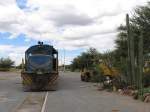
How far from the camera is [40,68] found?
35.9m

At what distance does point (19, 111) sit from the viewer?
18.4 meters

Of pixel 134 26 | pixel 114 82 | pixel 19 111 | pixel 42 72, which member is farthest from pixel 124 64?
pixel 19 111

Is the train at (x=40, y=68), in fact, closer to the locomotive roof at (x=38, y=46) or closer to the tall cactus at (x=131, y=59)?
the locomotive roof at (x=38, y=46)

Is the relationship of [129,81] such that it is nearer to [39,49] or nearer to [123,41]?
[39,49]

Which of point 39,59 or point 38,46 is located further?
point 38,46

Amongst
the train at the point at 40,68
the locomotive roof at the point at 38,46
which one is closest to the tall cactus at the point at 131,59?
the train at the point at 40,68

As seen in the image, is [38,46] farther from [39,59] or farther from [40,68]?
[40,68]

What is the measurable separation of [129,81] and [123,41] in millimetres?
18617

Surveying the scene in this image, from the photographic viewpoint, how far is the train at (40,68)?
34562 millimetres

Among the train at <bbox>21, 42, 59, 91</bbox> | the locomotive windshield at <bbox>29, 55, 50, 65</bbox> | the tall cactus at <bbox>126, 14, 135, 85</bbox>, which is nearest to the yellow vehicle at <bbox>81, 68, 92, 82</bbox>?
the train at <bbox>21, 42, 59, 91</bbox>

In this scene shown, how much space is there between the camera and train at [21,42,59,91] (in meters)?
34.6

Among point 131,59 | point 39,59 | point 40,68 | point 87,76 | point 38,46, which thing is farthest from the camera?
point 87,76

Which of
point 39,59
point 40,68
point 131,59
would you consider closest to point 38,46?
point 39,59

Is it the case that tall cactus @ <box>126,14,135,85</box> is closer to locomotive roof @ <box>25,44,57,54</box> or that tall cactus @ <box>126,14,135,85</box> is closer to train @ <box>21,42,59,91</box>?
train @ <box>21,42,59,91</box>
